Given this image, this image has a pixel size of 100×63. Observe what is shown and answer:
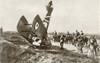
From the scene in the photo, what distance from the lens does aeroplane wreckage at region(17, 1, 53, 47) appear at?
26.6ft

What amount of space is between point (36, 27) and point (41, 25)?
19cm

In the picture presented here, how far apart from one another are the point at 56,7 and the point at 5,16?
1815 mm

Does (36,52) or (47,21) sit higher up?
(47,21)

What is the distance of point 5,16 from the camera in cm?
822

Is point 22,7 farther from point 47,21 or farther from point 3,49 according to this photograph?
point 3,49

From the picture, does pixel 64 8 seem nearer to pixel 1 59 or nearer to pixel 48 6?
pixel 48 6

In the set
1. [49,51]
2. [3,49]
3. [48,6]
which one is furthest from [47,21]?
[3,49]

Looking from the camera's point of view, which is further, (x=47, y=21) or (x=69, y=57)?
(x=47, y=21)

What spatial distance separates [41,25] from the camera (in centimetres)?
817

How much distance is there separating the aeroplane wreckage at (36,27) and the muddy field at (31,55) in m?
0.44

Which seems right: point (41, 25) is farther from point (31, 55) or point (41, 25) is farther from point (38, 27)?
point (31, 55)

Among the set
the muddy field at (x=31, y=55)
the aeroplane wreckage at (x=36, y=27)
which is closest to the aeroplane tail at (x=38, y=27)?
the aeroplane wreckage at (x=36, y=27)

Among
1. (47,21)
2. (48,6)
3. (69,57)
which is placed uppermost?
(48,6)

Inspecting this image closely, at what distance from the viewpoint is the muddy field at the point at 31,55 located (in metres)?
7.52
